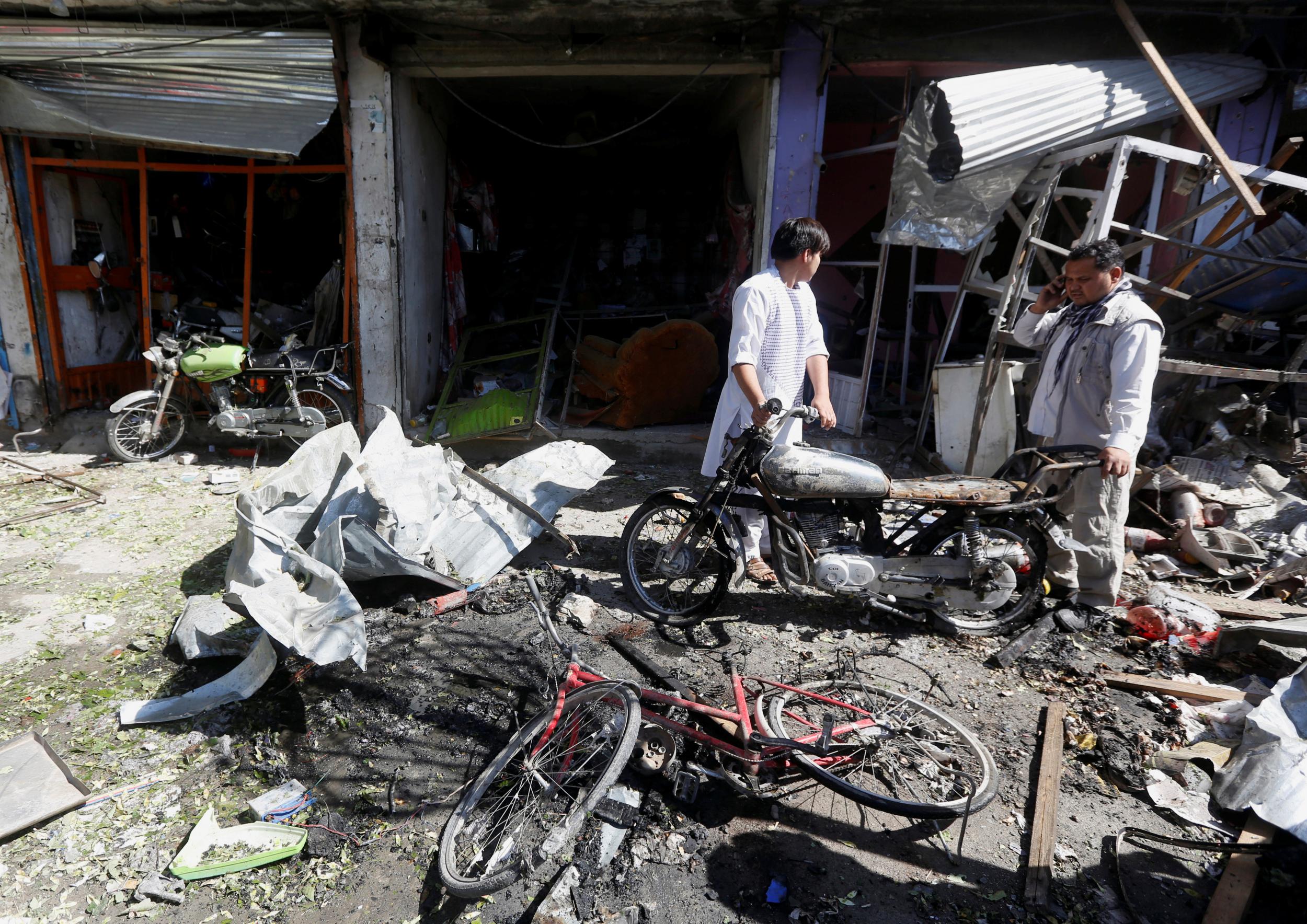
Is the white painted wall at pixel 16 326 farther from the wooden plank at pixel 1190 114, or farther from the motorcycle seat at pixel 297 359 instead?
the wooden plank at pixel 1190 114

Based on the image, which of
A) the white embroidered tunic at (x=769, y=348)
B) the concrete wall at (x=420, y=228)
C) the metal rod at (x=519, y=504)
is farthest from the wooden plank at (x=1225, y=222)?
the concrete wall at (x=420, y=228)

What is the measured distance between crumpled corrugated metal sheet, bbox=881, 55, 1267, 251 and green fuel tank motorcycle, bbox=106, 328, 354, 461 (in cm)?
527

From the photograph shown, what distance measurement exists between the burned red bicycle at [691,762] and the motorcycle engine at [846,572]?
85 cm

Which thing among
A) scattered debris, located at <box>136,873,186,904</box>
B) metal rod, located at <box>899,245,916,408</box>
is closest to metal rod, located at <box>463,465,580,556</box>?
scattered debris, located at <box>136,873,186,904</box>

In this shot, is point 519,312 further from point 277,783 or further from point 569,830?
point 569,830

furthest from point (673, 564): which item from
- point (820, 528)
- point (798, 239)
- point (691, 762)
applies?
point (798, 239)

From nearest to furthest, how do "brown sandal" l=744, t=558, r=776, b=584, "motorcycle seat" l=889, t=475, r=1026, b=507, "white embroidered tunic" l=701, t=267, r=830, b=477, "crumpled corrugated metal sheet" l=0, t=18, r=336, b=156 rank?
1. "motorcycle seat" l=889, t=475, r=1026, b=507
2. "white embroidered tunic" l=701, t=267, r=830, b=477
3. "brown sandal" l=744, t=558, r=776, b=584
4. "crumpled corrugated metal sheet" l=0, t=18, r=336, b=156

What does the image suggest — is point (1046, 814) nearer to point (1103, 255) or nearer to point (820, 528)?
point (820, 528)

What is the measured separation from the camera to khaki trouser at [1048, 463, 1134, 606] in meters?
3.90

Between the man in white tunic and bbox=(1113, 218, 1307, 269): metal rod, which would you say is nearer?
the man in white tunic

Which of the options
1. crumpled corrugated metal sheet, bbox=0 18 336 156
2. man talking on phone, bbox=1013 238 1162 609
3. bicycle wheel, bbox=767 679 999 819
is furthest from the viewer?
crumpled corrugated metal sheet, bbox=0 18 336 156

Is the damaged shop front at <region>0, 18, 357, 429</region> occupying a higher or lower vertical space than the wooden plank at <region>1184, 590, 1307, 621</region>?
higher

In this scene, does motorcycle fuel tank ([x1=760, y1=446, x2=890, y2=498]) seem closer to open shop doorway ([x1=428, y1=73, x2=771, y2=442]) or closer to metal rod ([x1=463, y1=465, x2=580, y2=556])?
metal rod ([x1=463, y1=465, x2=580, y2=556])

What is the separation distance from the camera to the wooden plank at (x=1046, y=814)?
2.40m
